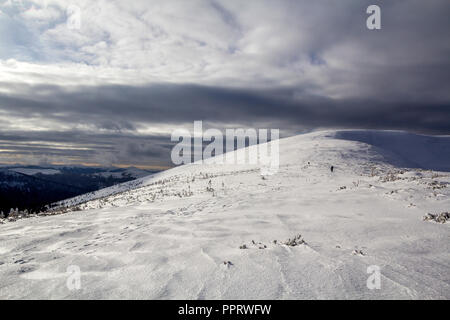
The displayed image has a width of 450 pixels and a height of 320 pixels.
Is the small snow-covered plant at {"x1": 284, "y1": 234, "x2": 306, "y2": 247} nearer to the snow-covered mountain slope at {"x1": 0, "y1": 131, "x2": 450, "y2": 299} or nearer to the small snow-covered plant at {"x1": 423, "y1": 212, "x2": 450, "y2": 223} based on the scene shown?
the snow-covered mountain slope at {"x1": 0, "y1": 131, "x2": 450, "y2": 299}

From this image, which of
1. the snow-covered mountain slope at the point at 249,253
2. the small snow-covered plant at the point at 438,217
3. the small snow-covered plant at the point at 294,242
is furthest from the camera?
the small snow-covered plant at the point at 438,217

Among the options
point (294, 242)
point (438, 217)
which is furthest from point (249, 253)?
point (438, 217)

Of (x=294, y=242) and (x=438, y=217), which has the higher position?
(x=438, y=217)

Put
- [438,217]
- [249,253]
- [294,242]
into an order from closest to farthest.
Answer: [249,253] < [294,242] < [438,217]

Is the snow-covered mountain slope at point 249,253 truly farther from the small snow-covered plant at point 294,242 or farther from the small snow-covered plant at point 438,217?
the small snow-covered plant at point 438,217

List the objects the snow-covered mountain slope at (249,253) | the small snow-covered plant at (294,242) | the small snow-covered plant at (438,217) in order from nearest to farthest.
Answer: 1. the snow-covered mountain slope at (249,253)
2. the small snow-covered plant at (294,242)
3. the small snow-covered plant at (438,217)

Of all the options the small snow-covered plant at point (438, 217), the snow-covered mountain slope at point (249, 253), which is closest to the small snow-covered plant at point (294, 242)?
the snow-covered mountain slope at point (249, 253)

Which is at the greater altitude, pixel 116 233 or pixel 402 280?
pixel 402 280

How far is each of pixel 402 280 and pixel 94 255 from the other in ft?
20.0

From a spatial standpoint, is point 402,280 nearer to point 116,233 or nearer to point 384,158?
point 116,233

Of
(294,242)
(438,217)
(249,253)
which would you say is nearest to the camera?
(249,253)

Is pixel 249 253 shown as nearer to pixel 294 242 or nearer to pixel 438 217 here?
pixel 294 242
